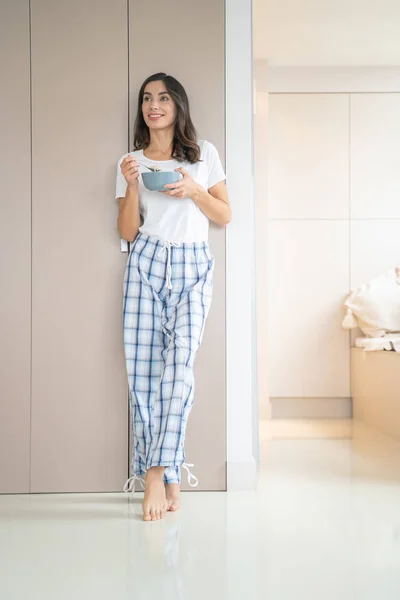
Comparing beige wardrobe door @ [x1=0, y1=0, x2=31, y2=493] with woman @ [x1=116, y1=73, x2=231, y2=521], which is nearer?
woman @ [x1=116, y1=73, x2=231, y2=521]

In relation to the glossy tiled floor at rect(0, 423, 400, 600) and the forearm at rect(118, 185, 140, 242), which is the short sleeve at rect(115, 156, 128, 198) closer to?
the forearm at rect(118, 185, 140, 242)

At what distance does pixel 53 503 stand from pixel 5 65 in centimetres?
160

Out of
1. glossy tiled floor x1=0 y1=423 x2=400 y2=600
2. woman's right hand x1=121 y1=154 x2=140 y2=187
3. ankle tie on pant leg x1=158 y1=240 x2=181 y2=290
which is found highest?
woman's right hand x1=121 y1=154 x2=140 y2=187

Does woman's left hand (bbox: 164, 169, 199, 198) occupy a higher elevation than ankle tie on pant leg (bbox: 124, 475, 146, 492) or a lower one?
higher

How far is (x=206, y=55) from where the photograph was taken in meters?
2.76

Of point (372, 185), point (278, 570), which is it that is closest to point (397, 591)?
point (278, 570)

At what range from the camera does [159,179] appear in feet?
7.88

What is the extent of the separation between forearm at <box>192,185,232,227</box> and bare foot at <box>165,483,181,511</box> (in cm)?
95

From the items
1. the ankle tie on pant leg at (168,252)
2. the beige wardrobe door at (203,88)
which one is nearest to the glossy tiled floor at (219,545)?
the beige wardrobe door at (203,88)

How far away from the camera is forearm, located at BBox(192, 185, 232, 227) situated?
2.60 metres

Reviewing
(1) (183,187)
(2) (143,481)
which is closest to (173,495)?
(2) (143,481)

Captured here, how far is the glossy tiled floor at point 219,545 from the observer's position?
1.66 metres

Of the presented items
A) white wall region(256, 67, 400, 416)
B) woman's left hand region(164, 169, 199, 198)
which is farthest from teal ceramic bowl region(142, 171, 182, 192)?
white wall region(256, 67, 400, 416)

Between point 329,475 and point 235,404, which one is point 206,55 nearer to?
point 235,404
